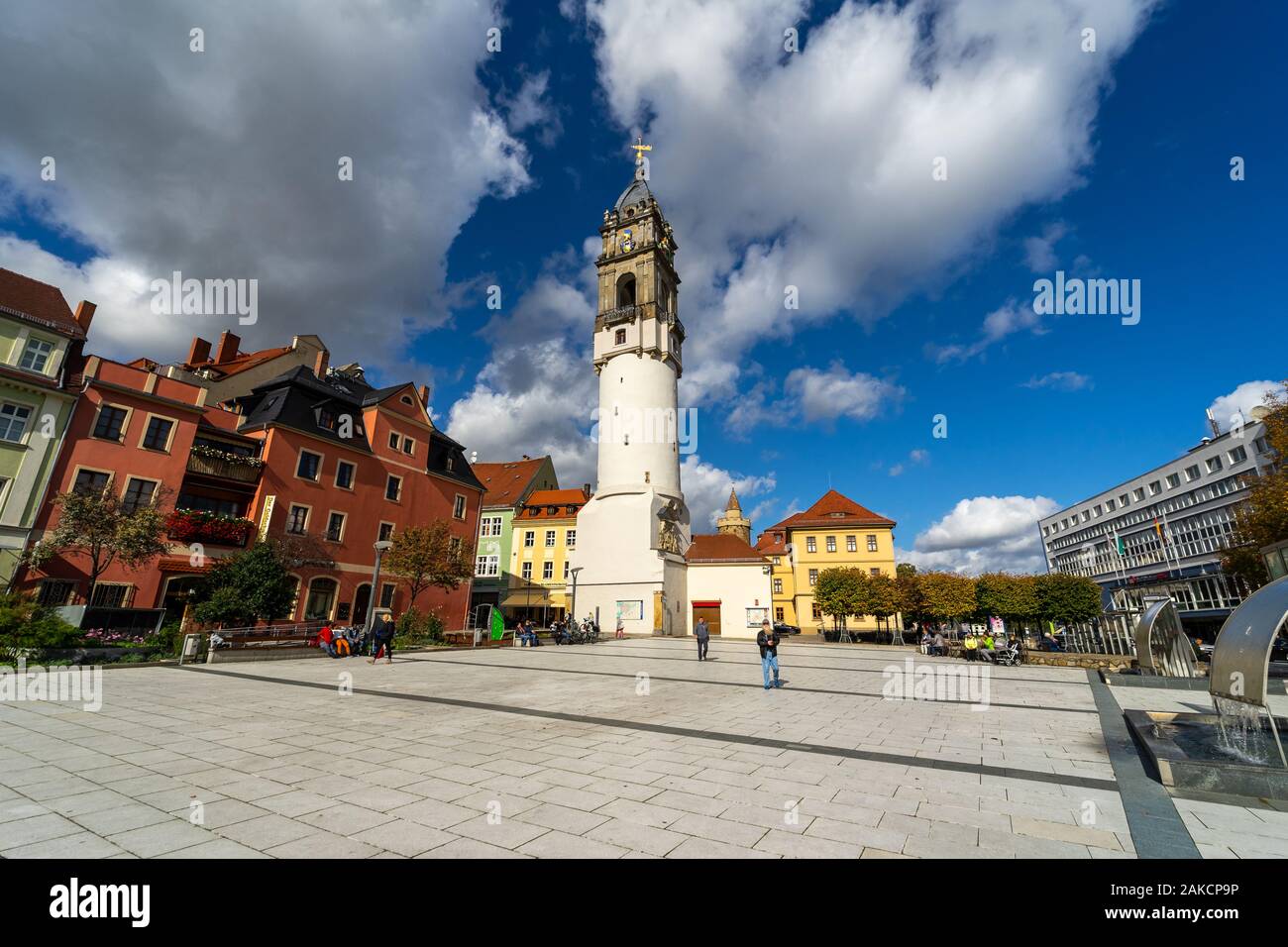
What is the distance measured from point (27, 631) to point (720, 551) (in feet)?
134

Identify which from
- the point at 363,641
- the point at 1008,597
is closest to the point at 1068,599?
the point at 1008,597

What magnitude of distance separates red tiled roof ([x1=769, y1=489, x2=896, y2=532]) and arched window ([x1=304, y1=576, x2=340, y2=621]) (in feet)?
143

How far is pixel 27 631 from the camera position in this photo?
13.8 m

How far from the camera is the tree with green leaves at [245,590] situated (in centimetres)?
1912

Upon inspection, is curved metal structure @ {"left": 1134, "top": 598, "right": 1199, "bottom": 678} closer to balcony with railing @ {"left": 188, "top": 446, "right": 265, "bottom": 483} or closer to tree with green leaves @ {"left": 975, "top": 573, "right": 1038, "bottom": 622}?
tree with green leaves @ {"left": 975, "top": 573, "right": 1038, "bottom": 622}

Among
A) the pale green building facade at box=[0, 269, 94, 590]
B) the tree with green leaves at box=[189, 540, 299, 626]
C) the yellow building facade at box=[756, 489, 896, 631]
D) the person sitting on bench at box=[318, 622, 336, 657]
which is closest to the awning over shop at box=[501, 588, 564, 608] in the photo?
the yellow building facade at box=[756, 489, 896, 631]

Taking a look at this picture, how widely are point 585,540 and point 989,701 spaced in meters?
34.2

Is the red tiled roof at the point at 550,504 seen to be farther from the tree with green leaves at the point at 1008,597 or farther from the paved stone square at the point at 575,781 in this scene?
the paved stone square at the point at 575,781

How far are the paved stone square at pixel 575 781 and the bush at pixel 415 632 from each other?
12.0m

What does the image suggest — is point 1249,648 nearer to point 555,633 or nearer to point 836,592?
point 555,633

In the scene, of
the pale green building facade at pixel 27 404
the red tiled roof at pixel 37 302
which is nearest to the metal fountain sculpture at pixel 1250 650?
the pale green building facade at pixel 27 404
